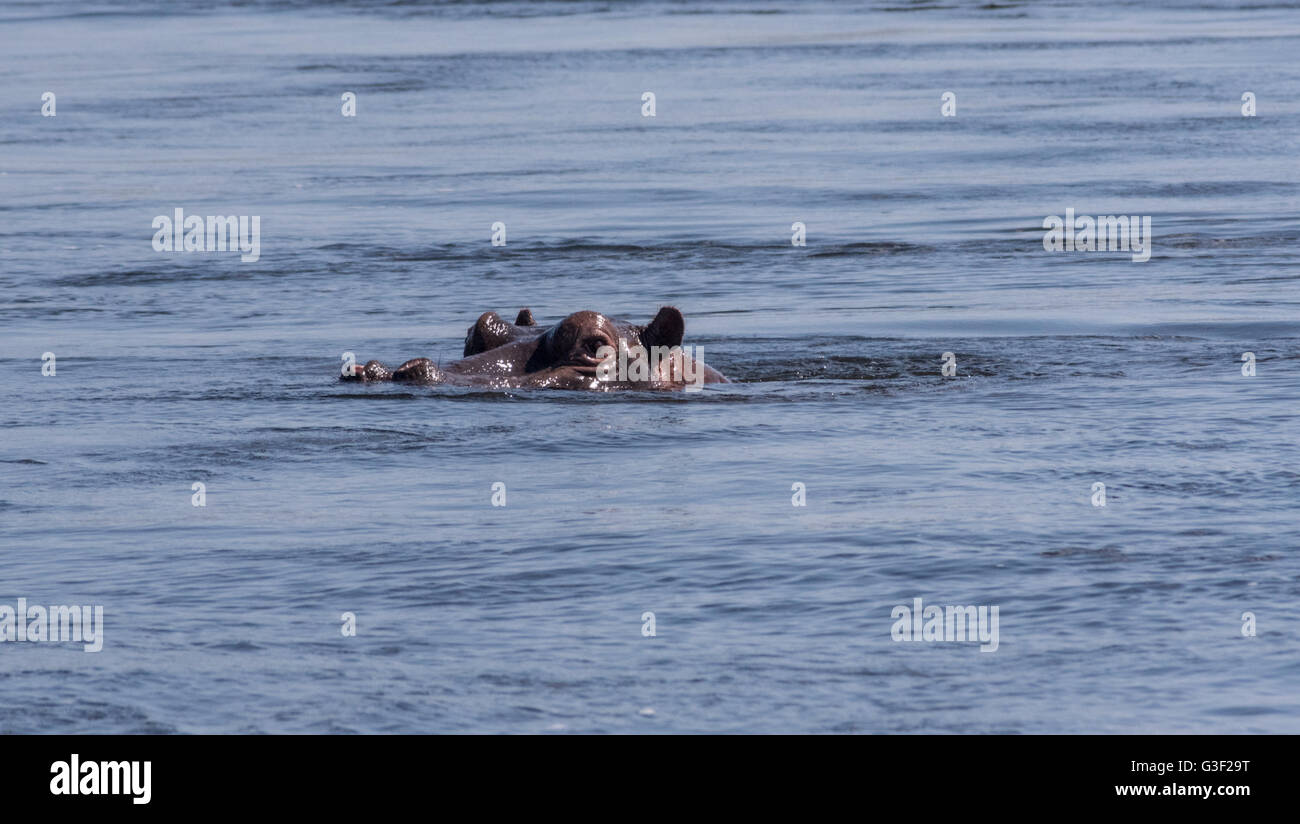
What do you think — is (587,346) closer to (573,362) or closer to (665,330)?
(573,362)

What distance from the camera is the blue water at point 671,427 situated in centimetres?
776

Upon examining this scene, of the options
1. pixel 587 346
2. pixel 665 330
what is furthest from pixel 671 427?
pixel 587 346

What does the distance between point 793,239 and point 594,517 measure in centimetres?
1097

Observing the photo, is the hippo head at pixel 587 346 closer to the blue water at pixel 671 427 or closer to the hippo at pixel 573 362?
the hippo at pixel 573 362

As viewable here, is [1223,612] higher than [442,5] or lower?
lower

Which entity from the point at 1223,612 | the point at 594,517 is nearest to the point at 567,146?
the point at 594,517

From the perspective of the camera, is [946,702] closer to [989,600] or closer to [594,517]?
[989,600]

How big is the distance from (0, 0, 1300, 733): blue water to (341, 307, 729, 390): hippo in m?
0.18

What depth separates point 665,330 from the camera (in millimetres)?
12852

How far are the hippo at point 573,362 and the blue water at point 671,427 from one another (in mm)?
178

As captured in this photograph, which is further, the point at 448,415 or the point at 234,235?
the point at 234,235

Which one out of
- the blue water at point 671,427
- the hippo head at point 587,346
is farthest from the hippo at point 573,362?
the blue water at point 671,427

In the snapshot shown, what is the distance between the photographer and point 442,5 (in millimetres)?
51875

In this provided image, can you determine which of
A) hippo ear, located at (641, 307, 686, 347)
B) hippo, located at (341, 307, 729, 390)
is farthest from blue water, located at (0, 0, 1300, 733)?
hippo ear, located at (641, 307, 686, 347)
